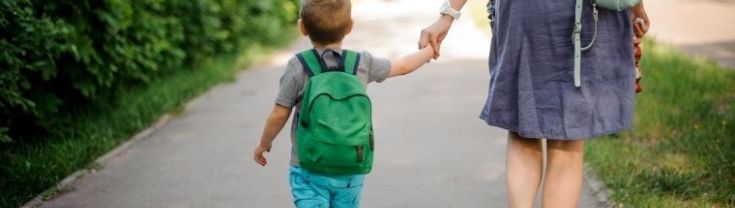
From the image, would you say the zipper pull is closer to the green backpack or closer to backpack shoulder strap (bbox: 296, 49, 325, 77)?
the green backpack

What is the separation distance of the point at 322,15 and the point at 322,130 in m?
0.40

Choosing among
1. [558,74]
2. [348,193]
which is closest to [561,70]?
[558,74]

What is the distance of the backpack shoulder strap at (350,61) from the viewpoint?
2.95m

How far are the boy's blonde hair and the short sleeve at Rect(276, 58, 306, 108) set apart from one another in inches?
4.8

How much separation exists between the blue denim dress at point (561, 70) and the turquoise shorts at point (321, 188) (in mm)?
688

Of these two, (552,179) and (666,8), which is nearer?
(552,179)

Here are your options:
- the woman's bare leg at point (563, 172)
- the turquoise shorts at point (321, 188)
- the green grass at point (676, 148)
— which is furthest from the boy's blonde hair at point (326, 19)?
the green grass at point (676, 148)

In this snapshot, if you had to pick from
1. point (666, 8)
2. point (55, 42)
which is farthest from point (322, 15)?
point (666, 8)

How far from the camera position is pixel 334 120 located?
112 inches

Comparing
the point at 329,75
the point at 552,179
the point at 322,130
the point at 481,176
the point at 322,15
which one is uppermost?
the point at 322,15

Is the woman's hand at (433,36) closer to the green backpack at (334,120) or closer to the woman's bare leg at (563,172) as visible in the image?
the green backpack at (334,120)

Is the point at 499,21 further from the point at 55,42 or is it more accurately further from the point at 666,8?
the point at 666,8

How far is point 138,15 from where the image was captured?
745 centimetres

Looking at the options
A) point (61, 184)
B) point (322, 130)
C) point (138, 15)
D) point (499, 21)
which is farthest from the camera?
point (138, 15)
